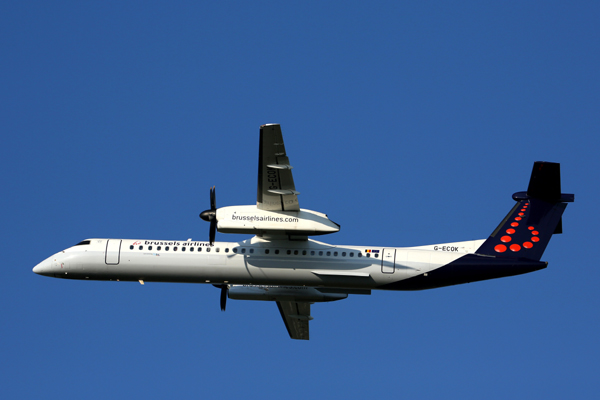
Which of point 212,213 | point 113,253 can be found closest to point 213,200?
point 212,213

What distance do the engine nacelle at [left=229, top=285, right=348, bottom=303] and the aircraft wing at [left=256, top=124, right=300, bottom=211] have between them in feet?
20.1

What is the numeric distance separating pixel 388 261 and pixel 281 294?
6.18m

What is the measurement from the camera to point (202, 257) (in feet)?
114

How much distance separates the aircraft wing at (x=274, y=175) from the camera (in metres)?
29.6

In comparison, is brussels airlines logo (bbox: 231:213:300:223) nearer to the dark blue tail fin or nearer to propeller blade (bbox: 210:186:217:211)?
propeller blade (bbox: 210:186:217:211)

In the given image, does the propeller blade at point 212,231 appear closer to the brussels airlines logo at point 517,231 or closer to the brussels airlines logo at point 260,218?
the brussels airlines logo at point 260,218

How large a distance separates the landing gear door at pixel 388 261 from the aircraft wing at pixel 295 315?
23.0 feet

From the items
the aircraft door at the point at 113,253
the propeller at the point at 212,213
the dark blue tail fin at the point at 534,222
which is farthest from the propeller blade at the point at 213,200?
the dark blue tail fin at the point at 534,222

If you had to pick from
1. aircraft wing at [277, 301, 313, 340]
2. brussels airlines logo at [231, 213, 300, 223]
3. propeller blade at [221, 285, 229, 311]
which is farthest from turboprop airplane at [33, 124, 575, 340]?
aircraft wing at [277, 301, 313, 340]

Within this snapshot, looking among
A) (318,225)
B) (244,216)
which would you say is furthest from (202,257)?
(318,225)

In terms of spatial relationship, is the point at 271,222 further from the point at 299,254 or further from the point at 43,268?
the point at 43,268

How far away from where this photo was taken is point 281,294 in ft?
122

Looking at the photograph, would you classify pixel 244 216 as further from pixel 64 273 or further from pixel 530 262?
pixel 530 262

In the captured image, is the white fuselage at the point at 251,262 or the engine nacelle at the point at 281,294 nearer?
the white fuselage at the point at 251,262
